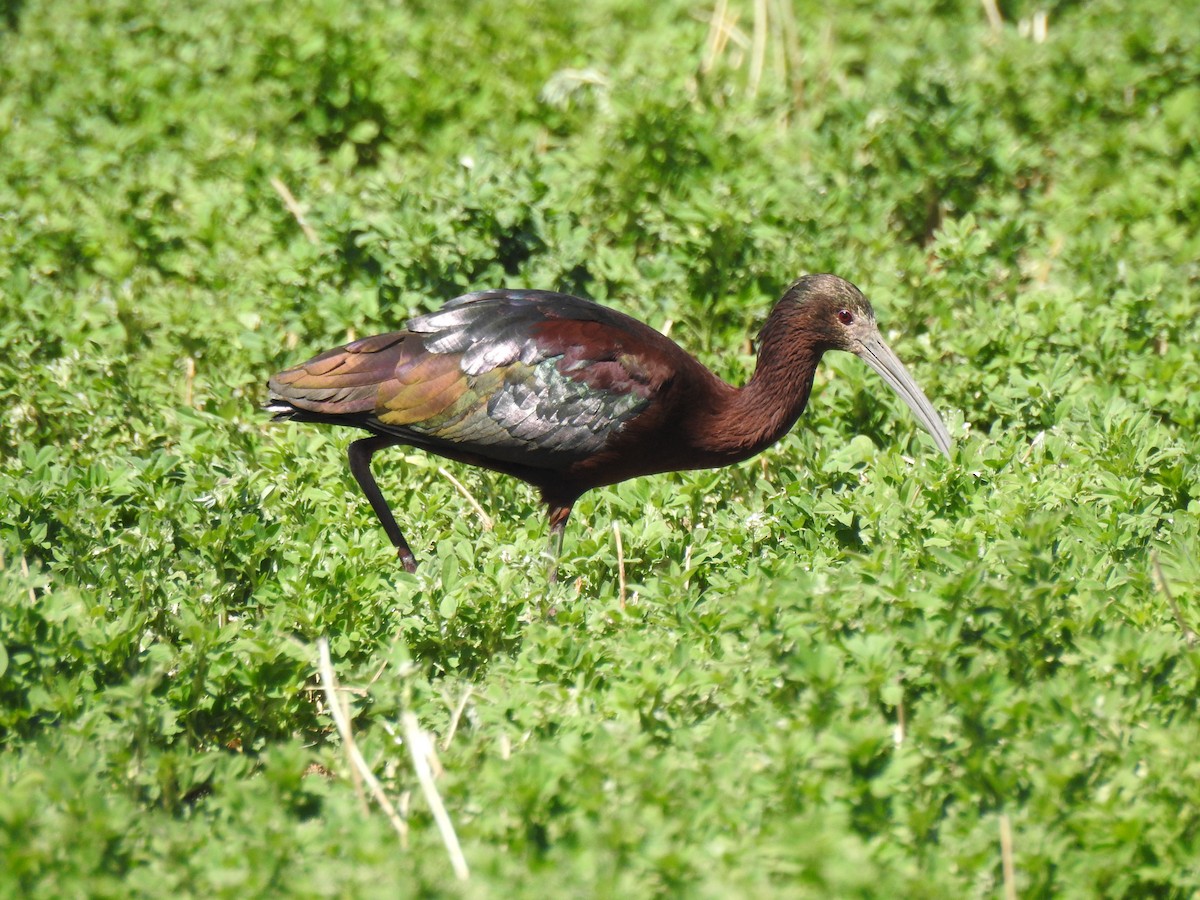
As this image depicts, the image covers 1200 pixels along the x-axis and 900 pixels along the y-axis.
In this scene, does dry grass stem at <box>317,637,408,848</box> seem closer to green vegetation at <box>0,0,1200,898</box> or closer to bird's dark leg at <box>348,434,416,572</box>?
green vegetation at <box>0,0,1200,898</box>

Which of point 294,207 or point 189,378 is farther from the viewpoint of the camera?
point 294,207

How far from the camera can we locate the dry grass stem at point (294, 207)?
713 cm

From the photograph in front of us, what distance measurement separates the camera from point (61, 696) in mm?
4004

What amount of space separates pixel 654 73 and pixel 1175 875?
18.8ft

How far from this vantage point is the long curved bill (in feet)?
17.8

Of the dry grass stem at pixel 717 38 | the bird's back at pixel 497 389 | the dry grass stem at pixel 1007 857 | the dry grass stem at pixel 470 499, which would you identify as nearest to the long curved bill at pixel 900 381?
the bird's back at pixel 497 389

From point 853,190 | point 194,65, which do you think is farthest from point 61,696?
point 194,65

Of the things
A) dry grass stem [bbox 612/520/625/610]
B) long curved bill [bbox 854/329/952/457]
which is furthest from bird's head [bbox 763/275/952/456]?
dry grass stem [bbox 612/520/625/610]

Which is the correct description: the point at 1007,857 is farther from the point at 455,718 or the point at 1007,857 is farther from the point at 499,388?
the point at 499,388

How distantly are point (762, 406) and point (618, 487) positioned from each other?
27.5 inches

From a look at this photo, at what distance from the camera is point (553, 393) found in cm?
516

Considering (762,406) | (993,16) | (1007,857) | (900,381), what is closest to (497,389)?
(762,406)

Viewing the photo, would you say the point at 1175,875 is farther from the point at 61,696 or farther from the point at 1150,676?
the point at 61,696

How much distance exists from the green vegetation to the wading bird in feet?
0.88
